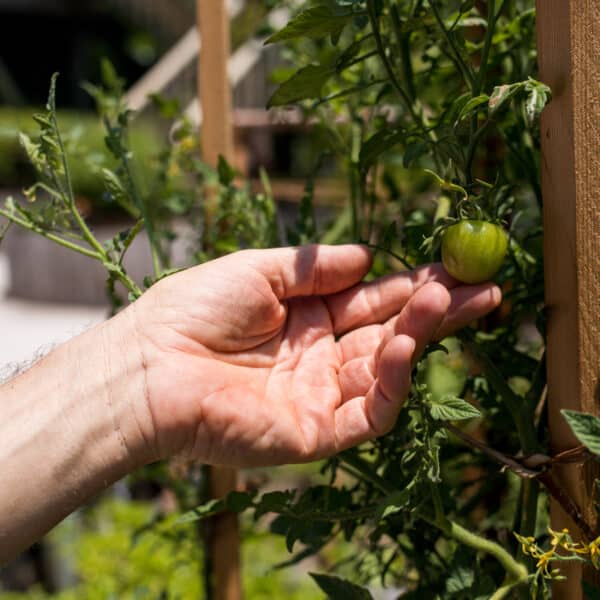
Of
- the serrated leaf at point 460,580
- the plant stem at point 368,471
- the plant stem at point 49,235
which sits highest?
the plant stem at point 49,235

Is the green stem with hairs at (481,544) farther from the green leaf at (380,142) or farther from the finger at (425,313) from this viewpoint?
the green leaf at (380,142)

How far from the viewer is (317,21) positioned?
2.84 ft

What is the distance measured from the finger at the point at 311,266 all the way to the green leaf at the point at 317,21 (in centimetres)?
26

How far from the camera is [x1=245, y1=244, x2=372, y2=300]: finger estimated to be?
1.01m

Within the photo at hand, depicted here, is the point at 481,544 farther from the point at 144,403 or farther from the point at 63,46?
the point at 63,46

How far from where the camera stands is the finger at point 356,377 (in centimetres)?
102

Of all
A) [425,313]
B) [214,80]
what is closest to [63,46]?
[214,80]

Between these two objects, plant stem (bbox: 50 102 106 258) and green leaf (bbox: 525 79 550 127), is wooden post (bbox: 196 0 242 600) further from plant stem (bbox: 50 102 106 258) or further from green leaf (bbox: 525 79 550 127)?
green leaf (bbox: 525 79 550 127)

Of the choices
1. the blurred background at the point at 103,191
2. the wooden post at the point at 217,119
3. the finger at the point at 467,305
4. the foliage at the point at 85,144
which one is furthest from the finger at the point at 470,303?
the foliage at the point at 85,144

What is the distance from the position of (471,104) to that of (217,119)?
973 millimetres

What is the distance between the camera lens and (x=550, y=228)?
0.86 meters

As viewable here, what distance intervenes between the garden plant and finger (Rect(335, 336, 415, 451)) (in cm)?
3

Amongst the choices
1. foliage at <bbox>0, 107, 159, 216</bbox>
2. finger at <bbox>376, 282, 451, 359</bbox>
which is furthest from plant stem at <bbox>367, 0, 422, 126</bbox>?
foliage at <bbox>0, 107, 159, 216</bbox>

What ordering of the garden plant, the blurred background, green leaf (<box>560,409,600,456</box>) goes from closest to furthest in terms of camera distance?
green leaf (<box>560,409,600,456</box>)
the garden plant
the blurred background
